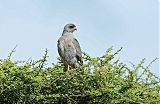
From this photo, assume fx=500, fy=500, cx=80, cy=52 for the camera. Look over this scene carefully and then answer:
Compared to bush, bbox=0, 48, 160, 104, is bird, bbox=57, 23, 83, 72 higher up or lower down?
higher up

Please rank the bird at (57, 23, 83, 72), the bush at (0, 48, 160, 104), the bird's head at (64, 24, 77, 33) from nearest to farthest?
the bush at (0, 48, 160, 104)
the bird at (57, 23, 83, 72)
the bird's head at (64, 24, 77, 33)

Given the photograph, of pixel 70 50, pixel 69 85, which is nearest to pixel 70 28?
pixel 70 50

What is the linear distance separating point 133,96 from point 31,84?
1390mm

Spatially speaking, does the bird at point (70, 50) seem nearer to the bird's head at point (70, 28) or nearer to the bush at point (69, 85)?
the bird's head at point (70, 28)

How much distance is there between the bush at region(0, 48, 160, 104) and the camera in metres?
6.42

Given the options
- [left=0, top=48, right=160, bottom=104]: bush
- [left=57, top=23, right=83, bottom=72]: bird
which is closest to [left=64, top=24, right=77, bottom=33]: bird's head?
[left=57, top=23, right=83, bottom=72]: bird

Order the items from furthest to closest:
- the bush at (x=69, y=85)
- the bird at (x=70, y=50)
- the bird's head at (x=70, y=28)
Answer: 1. the bird's head at (x=70, y=28)
2. the bird at (x=70, y=50)
3. the bush at (x=69, y=85)

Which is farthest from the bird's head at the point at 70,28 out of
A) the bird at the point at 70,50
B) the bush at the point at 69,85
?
the bush at the point at 69,85

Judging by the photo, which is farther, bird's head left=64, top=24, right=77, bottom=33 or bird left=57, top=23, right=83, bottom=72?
bird's head left=64, top=24, right=77, bottom=33

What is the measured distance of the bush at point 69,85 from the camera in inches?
253

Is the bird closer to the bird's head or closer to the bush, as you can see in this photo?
the bird's head

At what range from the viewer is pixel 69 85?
6598 millimetres

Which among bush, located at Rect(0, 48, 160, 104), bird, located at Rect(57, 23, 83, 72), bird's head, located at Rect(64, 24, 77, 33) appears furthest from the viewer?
bird's head, located at Rect(64, 24, 77, 33)

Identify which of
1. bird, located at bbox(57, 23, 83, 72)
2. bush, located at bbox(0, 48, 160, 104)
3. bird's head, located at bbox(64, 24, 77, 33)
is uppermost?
bird's head, located at bbox(64, 24, 77, 33)
